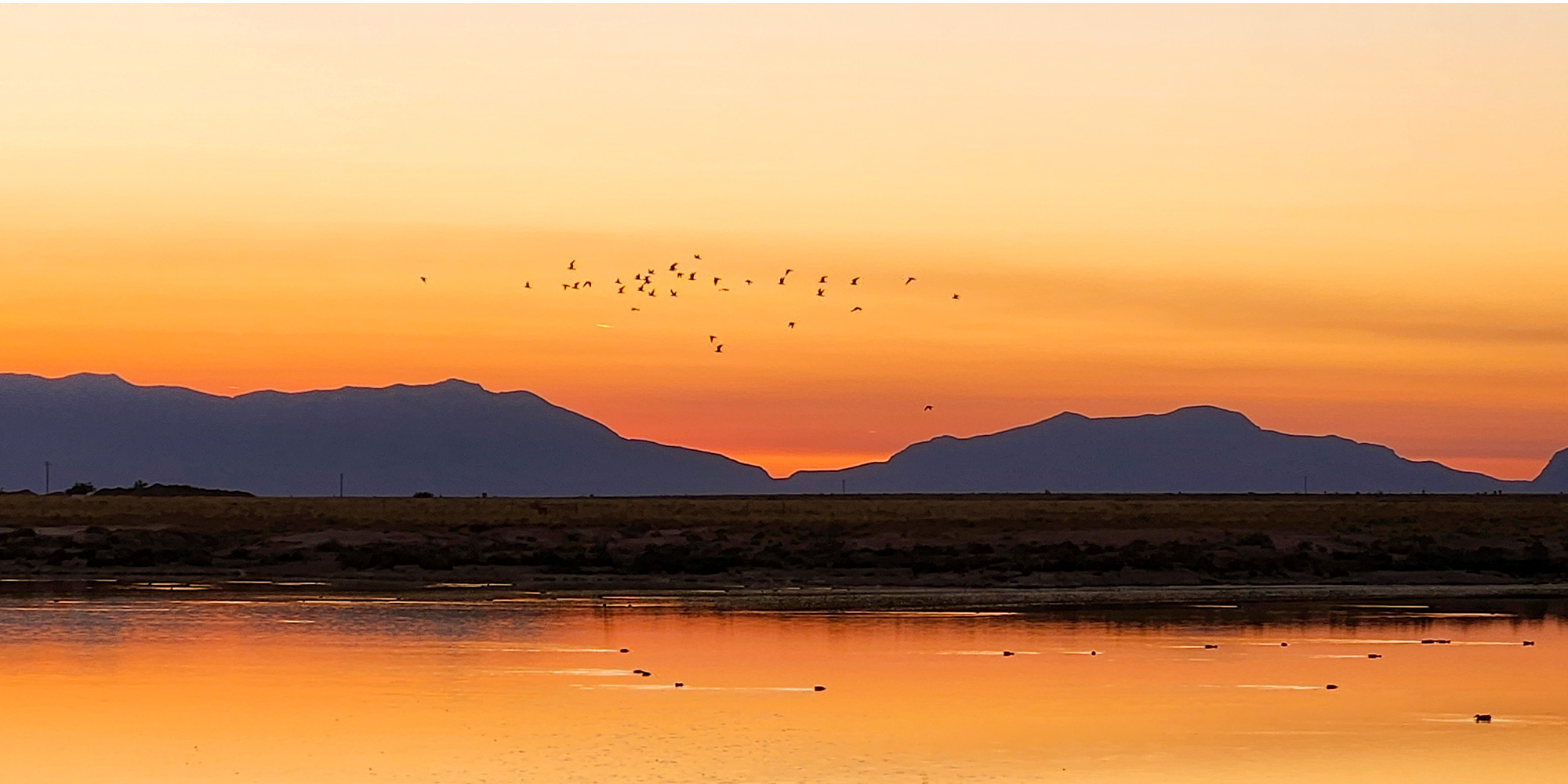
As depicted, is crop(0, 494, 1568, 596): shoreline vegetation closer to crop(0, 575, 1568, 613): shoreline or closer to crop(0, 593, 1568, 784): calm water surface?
crop(0, 575, 1568, 613): shoreline

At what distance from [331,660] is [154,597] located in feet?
54.7

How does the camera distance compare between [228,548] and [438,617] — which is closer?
[438,617]

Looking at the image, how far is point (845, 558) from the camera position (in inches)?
2352

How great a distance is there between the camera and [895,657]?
3173 centimetres

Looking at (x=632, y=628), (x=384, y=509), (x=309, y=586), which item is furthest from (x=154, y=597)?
(x=384, y=509)

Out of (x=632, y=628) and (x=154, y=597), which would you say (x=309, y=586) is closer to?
(x=154, y=597)

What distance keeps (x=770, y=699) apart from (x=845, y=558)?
33.5 metres

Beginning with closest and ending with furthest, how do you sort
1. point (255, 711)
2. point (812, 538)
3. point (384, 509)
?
point (255, 711), point (812, 538), point (384, 509)

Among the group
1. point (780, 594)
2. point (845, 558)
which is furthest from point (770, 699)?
point (845, 558)

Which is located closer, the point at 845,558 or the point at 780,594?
the point at 780,594

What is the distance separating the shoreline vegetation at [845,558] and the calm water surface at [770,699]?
9826 millimetres

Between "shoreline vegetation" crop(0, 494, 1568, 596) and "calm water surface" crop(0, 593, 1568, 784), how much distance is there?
9826 millimetres

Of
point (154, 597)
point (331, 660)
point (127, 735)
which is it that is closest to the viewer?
point (127, 735)

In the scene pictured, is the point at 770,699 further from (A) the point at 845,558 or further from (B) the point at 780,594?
(A) the point at 845,558
